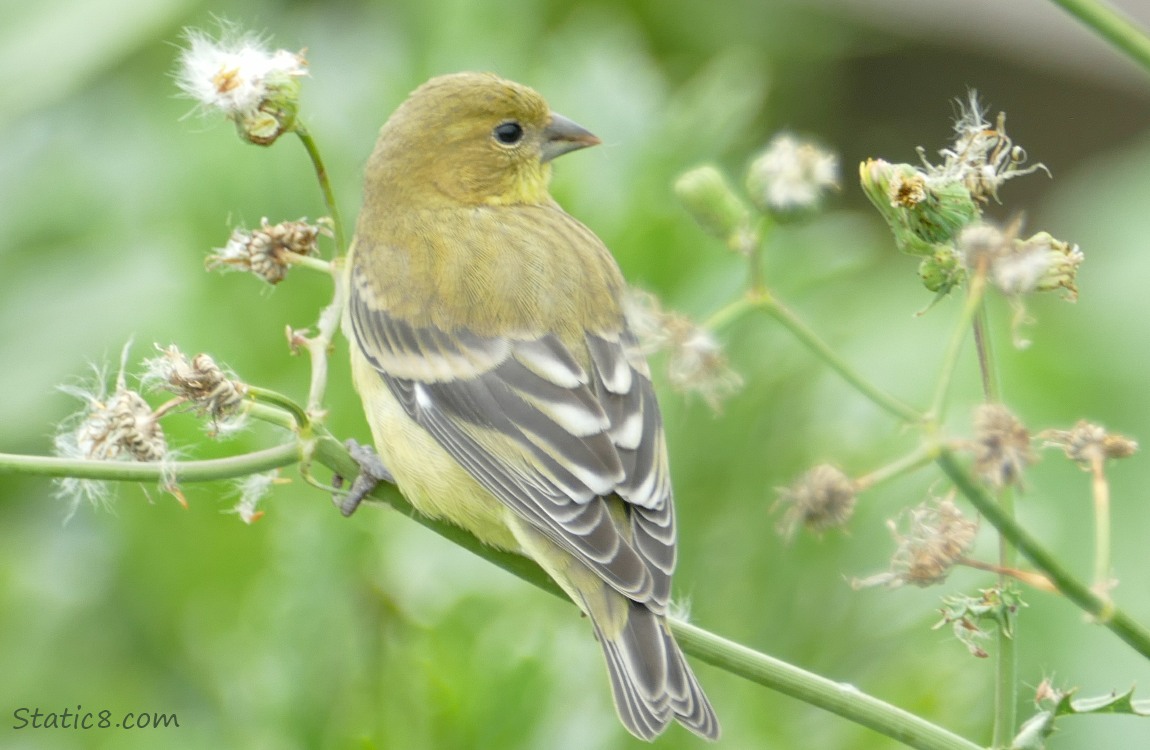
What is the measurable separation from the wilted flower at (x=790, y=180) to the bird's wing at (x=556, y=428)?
54 cm

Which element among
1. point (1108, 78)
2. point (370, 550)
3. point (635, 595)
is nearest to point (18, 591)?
point (370, 550)

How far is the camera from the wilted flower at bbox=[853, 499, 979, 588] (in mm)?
1422

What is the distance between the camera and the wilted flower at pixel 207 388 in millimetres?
1747

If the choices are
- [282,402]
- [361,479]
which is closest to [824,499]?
[282,402]

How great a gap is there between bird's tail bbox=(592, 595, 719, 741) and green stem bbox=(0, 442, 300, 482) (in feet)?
2.11

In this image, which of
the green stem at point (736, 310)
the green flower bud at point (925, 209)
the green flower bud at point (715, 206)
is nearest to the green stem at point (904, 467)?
the green flower bud at point (925, 209)

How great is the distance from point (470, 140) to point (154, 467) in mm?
Result: 1469

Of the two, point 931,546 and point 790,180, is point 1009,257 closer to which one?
point 931,546

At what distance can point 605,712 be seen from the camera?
300 centimetres

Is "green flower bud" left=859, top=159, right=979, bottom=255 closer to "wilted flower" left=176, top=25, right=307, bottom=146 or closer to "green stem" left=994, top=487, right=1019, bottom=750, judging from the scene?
"green stem" left=994, top=487, right=1019, bottom=750

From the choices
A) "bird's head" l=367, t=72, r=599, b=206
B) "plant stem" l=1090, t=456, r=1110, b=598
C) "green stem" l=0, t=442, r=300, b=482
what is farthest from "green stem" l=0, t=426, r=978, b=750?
"bird's head" l=367, t=72, r=599, b=206

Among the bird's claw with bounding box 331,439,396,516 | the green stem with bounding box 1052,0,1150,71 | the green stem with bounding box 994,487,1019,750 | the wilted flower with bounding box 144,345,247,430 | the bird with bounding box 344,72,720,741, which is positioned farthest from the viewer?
the bird with bounding box 344,72,720,741

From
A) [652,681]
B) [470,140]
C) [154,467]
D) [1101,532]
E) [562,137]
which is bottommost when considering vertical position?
[154,467]

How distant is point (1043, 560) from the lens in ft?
4.43
